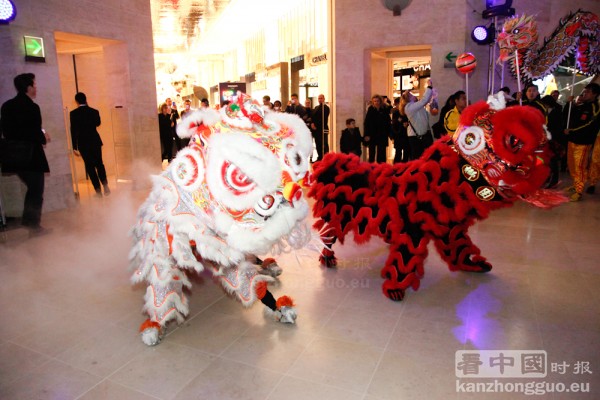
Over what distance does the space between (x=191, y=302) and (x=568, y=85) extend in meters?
9.68

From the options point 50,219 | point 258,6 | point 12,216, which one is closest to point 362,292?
point 50,219

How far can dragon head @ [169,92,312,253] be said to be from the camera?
194 centimetres

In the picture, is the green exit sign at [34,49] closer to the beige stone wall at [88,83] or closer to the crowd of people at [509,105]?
the beige stone wall at [88,83]

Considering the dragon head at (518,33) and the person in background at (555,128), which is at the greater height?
the dragon head at (518,33)

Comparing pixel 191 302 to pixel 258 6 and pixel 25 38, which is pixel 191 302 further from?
pixel 258 6

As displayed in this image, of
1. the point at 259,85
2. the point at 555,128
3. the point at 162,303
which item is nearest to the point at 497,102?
the point at 162,303

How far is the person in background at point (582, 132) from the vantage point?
205 inches

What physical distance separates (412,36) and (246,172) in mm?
6979

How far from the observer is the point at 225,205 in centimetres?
198

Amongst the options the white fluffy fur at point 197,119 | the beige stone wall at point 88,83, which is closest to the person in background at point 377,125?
the beige stone wall at point 88,83

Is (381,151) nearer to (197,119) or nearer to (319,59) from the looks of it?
(319,59)

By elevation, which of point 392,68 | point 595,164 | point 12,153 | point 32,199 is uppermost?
point 392,68

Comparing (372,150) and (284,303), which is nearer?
(284,303)

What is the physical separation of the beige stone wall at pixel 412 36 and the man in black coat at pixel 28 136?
5.35 meters
